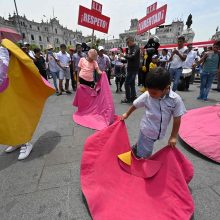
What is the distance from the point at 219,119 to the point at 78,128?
289 centimetres

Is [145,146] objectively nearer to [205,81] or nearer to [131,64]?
[131,64]

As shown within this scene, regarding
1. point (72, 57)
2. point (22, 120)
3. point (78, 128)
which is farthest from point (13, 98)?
point (72, 57)

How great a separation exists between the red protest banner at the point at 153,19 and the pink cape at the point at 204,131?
5.64 m

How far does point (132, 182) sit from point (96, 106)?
109 inches

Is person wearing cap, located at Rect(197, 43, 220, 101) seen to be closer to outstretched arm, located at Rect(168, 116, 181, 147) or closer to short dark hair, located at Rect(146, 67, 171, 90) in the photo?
outstretched arm, located at Rect(168, 116, 181, 147)

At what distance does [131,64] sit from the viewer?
5883 millimetres

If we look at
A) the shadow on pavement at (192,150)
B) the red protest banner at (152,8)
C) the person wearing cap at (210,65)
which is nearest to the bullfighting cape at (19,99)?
the shadow on pavement at (192,150)

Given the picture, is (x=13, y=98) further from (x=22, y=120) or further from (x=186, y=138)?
(x=186, y=138)

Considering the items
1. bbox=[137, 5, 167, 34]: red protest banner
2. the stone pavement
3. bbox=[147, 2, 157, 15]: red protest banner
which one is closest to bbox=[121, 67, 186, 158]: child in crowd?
the stone pavement

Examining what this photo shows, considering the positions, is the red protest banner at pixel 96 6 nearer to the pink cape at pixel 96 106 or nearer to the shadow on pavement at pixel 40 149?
the pink cape at pixel 96 106

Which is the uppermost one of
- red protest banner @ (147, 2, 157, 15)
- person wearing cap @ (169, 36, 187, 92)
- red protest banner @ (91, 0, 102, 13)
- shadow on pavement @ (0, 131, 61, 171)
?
red protest banner @ (147, 2, 157, 15)

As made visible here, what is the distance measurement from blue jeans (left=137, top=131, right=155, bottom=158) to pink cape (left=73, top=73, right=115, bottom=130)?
1.91 meters

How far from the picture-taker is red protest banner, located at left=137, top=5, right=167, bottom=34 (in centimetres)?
780

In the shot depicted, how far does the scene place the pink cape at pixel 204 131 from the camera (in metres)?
2.91
